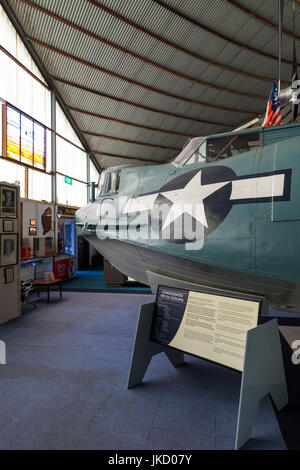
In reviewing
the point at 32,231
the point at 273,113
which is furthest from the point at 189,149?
the point at 32,231

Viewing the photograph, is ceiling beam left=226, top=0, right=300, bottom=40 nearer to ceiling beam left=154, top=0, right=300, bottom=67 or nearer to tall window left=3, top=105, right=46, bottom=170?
ceiling beam left=154, top=0, right=300, bottom=67

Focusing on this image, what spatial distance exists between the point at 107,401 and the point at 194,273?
6.38 ft

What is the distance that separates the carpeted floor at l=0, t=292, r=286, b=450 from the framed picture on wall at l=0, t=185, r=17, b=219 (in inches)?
124

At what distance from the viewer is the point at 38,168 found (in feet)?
47.6

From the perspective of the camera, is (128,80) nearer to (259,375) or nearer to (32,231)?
(32,231)

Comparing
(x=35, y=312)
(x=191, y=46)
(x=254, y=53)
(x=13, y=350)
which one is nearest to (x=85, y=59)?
(x=191, y=46)

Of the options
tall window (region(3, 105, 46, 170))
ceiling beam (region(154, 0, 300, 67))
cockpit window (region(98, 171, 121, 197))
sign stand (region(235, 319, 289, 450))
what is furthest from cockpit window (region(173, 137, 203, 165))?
ceiling beam (region(154, 0, 300, 67))

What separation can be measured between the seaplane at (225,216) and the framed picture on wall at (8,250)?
401cm

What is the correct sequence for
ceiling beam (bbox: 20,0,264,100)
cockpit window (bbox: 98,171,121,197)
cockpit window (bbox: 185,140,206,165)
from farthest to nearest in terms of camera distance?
1. ceiling beam (bbox: 20,0,264,100)
2. cockpit window (bbox: 98,171,121,197)
3. cockpit window (bbox: 185,140,206,165)

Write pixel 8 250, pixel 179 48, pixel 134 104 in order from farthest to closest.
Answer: pixel 134 104 < pixel 179 48 < pixel 8 250

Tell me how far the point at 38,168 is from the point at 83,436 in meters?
14.2

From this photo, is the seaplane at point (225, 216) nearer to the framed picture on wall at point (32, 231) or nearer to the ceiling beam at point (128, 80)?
the framed picture on wall at point (32, 231)

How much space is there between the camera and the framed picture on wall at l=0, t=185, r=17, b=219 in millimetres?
6754

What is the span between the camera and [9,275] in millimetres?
6836
